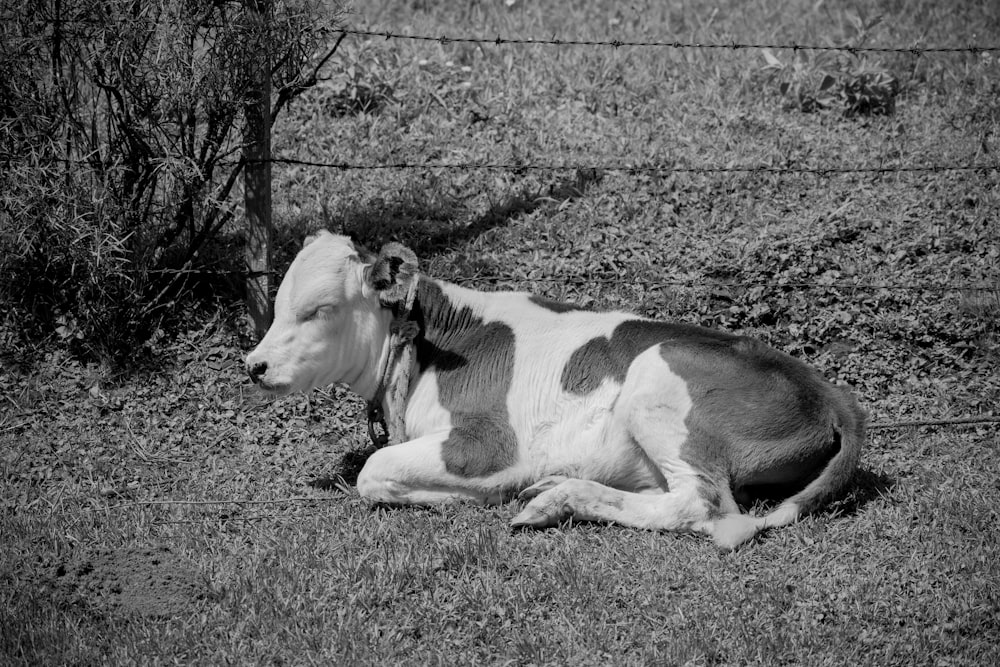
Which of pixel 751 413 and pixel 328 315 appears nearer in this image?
pixel 751 413

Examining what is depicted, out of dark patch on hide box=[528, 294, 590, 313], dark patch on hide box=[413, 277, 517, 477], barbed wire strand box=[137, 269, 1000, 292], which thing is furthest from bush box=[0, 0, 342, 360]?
dark patch on hide box=[528, 294, 590, 313]

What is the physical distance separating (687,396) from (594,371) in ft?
1.82

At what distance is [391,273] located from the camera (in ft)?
19.5

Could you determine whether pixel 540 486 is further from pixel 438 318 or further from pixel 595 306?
pixel 595 306

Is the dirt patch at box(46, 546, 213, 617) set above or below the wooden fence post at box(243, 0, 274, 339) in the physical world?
below

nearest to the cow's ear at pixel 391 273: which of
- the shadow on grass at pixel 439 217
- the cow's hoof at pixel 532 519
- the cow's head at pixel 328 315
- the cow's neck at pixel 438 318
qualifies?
the cow's head at pixel 328 315

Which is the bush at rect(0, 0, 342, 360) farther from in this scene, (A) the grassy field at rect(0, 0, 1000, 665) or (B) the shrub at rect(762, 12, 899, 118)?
(B) the shrub at rect(762, 12, 899, 118)

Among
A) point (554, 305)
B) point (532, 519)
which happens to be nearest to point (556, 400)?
point (554, 305)

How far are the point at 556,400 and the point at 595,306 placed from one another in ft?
5.70

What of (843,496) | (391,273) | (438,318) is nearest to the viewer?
(843,496)

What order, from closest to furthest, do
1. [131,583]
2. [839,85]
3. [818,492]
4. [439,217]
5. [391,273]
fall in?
[131,583] → [818,492] → [391,273] → [439,217] → [839,85]

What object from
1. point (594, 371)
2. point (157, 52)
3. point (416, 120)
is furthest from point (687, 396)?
point (416, 120)

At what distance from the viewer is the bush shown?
6609 millimetres

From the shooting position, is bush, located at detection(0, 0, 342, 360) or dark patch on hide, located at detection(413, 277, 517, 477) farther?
bush, located at detection(0, 0, 342, 360)
